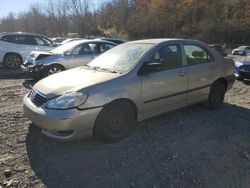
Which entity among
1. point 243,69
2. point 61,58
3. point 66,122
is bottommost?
point 243,69

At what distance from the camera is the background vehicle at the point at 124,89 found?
4.14 meters

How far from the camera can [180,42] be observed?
5.60 meters

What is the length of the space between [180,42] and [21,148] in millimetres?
3291

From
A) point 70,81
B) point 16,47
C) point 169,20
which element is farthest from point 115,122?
point 169,20

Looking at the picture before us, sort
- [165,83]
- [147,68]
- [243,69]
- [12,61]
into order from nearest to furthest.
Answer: [147,68]
[165,83]
[243,69]
[12,61]

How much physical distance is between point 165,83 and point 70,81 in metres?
1.59

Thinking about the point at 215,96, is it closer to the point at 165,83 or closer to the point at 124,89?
the point at 165,83

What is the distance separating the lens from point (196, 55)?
232 inches

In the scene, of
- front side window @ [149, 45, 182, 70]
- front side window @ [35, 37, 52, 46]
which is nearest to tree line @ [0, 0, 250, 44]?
front side window @ [35, 37, 52, 46]

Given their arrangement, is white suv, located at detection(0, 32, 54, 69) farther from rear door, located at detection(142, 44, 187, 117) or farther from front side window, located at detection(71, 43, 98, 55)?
rear door, located at detection(142, 44, 187, 117)

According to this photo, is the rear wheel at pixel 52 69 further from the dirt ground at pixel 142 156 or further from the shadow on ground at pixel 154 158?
the shadow on ground at pixel 154 158

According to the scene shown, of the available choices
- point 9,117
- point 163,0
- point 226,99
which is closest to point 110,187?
point 9,117

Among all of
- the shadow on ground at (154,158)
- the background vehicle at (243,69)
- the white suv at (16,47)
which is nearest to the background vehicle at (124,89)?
the shadow on ground at (154,158)

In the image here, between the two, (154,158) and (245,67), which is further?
(245,67)
